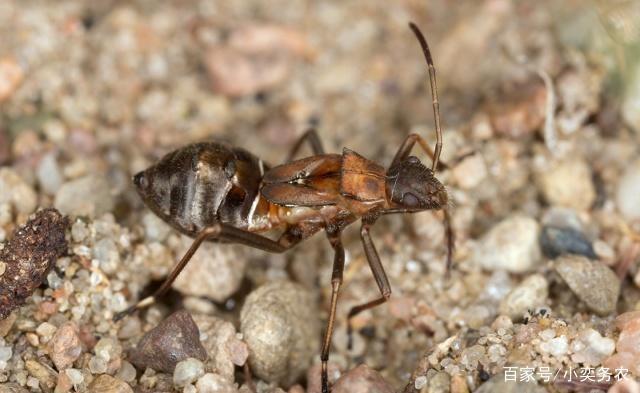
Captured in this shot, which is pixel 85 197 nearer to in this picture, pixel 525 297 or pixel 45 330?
pixel 45 330

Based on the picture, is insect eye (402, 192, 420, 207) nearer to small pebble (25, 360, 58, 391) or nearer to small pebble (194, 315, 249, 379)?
small pebble (194, 315, 249, 379)

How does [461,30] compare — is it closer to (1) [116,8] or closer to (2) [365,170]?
(2) [365,170]

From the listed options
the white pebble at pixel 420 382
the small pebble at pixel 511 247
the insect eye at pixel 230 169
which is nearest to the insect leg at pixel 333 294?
the white pebble at pixel 420 382

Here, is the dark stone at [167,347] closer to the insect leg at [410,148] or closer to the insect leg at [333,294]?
the insect leg at [333,294]

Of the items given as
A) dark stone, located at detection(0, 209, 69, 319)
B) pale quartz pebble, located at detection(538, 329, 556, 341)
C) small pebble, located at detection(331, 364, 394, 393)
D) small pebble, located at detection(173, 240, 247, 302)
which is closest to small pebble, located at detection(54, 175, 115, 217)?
dark stone, located at detection(0, 209, 69, 319)

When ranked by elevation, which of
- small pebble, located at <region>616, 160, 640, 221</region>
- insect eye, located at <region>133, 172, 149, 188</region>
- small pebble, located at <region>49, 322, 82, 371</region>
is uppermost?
insect eye, located at <region>133, 172, 149, 188</region>

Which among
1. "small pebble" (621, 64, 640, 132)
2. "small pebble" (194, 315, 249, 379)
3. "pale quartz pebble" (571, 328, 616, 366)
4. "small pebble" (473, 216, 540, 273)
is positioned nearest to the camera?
"pale quartz pebble" (571, 328, 616, 366)
